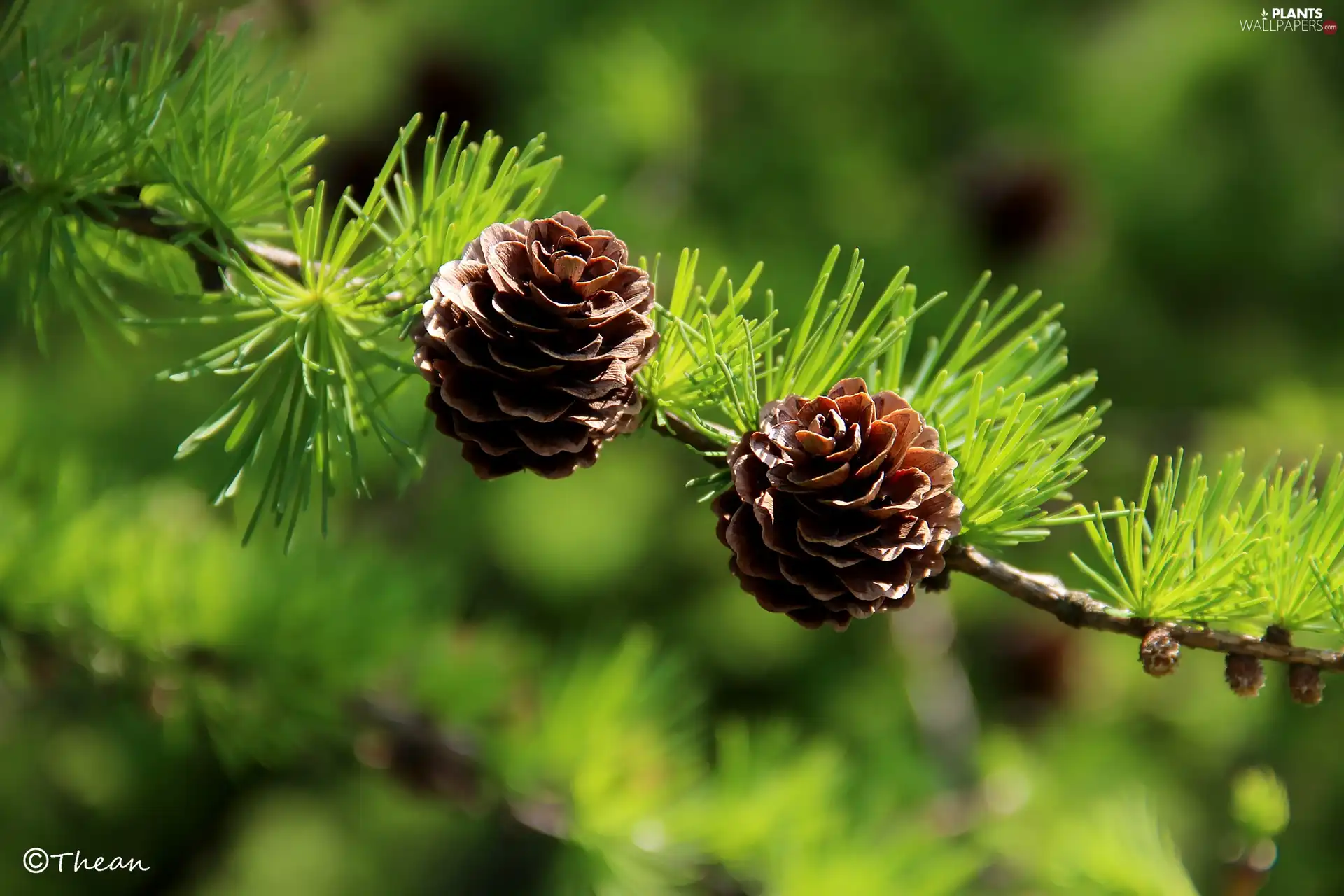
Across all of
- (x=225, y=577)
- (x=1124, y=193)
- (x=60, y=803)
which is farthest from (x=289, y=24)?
(x=1124, y=193)

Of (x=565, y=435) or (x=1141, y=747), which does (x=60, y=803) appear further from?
(x=1141, y=747)

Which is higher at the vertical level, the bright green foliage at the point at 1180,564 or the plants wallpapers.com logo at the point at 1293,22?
the plants wallpapers.com logo at the point at 1293,22

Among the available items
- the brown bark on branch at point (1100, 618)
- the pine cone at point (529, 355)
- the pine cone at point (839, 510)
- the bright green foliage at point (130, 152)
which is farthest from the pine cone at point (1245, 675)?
the bright green foliage at point (130, 152)

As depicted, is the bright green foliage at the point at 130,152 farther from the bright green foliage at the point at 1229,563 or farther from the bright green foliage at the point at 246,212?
the bright green foliage at the point at 1229,563

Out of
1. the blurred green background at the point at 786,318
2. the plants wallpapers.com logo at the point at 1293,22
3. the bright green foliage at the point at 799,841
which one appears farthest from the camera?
the plants wallpapers.com logo at the point at 1293,22

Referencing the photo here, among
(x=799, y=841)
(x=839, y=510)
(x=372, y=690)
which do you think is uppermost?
(x=839, y=510)

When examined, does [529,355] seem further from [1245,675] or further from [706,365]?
[1245,675]

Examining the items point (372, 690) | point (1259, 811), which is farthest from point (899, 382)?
point (372, 690)
